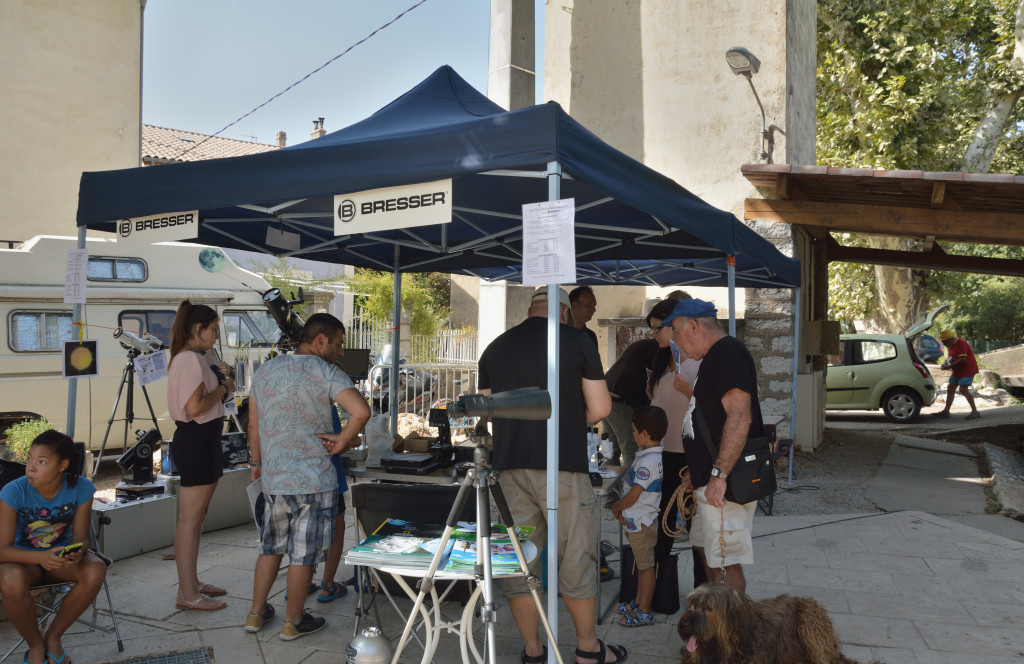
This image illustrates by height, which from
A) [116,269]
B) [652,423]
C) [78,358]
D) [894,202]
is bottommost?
[652,423]

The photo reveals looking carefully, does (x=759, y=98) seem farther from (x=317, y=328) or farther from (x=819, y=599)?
(x=317, y=328)

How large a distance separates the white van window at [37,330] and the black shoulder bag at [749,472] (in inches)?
280

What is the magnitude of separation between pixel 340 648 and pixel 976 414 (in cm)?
1406

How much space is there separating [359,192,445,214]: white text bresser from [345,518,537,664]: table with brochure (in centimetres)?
140

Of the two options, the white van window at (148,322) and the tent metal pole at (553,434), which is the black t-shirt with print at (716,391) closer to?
the tent metal pole at (553,434)

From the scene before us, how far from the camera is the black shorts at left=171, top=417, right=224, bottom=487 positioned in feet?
14.1

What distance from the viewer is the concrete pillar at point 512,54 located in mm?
10453

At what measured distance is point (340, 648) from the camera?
3.84 meters

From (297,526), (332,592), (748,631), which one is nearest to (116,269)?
(332,592)

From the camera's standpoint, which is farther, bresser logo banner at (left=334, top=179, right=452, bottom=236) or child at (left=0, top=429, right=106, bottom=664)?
child at (left=0, top=429, right=106, bottom=664)

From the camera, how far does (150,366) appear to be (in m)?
5.22

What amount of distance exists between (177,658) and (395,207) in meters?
2.43

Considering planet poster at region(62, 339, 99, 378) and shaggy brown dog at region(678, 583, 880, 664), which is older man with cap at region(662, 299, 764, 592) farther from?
planet poster at region(62, 339, 99, 378)

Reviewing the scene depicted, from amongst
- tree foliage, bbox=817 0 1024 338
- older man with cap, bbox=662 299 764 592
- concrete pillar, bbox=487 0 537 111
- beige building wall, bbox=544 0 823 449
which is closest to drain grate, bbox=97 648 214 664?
older man with cap, bbox=662 299 764 592
